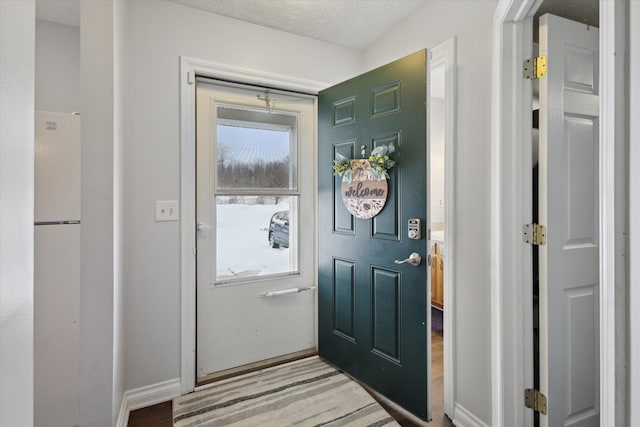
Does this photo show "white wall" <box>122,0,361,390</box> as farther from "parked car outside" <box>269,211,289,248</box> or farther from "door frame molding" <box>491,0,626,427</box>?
"door frame molding" <box>491,0,626,427</box>

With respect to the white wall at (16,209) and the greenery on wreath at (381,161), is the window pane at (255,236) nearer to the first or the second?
the greenery on wreath at (381,161)

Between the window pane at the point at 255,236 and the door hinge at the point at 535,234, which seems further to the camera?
the window pane at the point at 255,236

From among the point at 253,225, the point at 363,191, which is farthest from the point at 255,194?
the point at 363,191

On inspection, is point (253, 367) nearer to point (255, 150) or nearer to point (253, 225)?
point (253, 225)

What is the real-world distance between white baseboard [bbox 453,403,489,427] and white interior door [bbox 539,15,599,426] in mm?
314

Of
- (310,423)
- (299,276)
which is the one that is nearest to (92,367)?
(310,423)

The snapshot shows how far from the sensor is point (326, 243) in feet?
8.00

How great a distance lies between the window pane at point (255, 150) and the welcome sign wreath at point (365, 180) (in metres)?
0.47

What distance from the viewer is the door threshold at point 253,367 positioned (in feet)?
7.36

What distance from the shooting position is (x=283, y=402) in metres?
1.99

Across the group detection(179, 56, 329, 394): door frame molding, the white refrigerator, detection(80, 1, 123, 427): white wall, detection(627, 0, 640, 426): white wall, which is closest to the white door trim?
detection(627, 0, 640, 426): white wall

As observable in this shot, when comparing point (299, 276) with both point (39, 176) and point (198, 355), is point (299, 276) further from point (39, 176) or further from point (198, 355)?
point (39, 176)

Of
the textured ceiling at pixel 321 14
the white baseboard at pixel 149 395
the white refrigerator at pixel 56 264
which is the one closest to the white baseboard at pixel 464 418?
the white baseboard at pixel 149 395

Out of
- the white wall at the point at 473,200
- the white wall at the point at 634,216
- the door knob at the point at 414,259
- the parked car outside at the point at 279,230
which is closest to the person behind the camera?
the white wall at the point at 634,216
